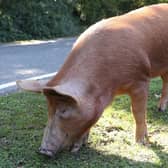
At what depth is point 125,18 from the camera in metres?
5.22

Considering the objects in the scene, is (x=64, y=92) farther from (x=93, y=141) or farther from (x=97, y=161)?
(x=93, y=141)

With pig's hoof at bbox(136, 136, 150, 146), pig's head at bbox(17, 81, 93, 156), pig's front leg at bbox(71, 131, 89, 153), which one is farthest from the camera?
pig's hoof at bbox(136, 136, 150, 146)

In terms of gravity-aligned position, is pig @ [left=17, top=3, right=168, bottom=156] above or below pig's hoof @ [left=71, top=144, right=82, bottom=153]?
above

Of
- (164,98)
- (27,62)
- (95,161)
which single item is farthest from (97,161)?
(27,62)

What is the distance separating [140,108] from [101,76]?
711 mm

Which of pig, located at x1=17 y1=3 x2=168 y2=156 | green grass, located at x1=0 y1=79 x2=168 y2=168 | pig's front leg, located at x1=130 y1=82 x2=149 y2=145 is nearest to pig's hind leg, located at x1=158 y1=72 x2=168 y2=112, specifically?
green grass, located at x1=0 y1=79 x2=168 y2=168

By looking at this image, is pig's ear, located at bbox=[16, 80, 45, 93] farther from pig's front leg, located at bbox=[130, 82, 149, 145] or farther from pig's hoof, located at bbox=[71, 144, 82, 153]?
pig's front leg, located at bbox=[130, 82, 149, 145]

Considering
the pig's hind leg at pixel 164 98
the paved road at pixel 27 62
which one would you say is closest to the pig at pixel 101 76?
the pig's hind leg at pixel 164 98

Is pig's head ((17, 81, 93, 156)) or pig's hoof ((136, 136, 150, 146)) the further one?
pig's hoof ((136, 136, 150, 146))

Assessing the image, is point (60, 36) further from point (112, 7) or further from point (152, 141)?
point (152, 141)

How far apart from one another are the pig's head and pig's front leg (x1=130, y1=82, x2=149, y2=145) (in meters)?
0.74

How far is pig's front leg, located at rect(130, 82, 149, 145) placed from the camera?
192 inches

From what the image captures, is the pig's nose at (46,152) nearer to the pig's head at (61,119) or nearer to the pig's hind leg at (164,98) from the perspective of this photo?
the pig's head at (61,119)

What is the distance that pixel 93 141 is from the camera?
501cm
